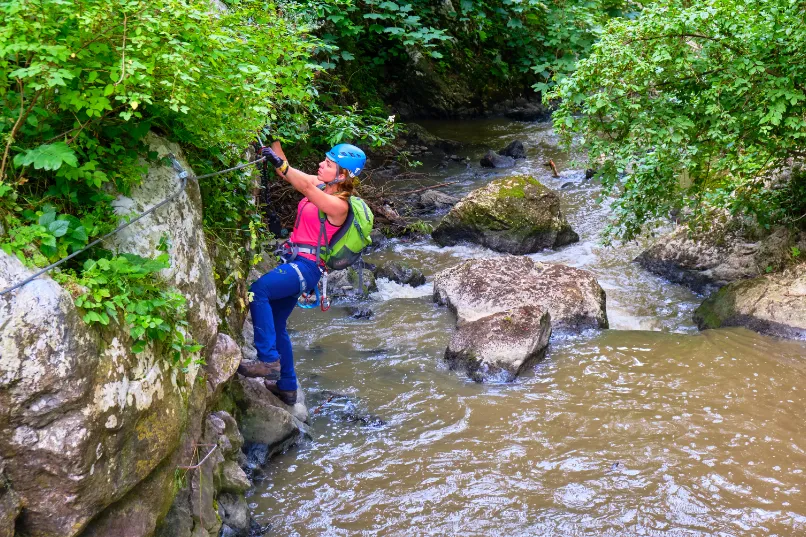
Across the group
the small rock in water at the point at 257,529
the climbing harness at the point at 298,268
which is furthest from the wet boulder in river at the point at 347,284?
the small rock in water at the point at 257,529

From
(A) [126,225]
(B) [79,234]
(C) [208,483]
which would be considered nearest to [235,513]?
(C) [208,483]

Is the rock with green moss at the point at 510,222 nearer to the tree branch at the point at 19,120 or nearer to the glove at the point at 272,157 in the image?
the glove at the point at 272,157

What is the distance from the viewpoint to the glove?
457cm

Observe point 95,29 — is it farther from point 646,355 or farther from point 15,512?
point 646,355

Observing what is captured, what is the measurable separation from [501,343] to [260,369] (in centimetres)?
248

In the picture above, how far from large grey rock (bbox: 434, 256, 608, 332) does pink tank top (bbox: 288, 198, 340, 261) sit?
2.90 meters

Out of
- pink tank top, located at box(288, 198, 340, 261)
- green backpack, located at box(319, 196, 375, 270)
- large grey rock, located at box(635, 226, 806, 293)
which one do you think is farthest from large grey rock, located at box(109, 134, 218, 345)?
large grey rock, located at box(635, 226, 806, 293)

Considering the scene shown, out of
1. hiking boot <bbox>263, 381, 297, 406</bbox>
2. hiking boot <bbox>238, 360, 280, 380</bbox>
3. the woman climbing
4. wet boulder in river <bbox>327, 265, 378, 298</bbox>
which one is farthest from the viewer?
wet boulder in river <bbox>327, 265, 378, 298</bbox>

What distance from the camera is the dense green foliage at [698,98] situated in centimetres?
657

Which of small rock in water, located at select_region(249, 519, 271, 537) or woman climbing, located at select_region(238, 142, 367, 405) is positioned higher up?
woman climbing, located at select_region(238, 142, 367, 405)

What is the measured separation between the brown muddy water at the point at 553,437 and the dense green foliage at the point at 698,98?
1.80m

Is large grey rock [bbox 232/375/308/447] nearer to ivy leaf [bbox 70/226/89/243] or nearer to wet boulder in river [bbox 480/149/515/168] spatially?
ivy leaf [bbox 70/226/89/243]

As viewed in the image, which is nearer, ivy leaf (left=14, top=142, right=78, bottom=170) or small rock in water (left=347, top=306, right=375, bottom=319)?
ivy leaf (left=14, top=142, right=78, bottom=170)

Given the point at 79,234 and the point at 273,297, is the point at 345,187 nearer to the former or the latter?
the point at 273,297
